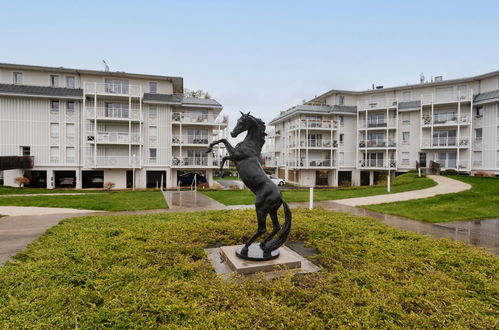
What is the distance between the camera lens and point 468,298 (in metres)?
3.92

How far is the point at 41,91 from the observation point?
86.9 feet

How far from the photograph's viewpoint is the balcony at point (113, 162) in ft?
89.8

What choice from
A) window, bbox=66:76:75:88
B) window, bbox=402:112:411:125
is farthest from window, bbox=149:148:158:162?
window, bbox=402:112:411:125

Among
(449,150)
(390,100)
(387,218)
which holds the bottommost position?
(387,218)

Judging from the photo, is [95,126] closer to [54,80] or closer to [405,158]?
[54,80]

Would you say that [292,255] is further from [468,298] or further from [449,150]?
[449,150]

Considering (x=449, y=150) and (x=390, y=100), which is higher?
(x=390, y=100)

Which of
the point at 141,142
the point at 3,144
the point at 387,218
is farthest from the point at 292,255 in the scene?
the point at 3,144

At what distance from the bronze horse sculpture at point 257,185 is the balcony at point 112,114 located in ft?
84.2

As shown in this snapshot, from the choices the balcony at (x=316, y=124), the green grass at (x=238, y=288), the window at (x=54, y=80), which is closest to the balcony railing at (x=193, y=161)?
the balcony at (x=316, y=124)

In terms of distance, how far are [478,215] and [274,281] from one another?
1149 cm

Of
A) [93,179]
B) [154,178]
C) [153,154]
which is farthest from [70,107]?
[154,178]

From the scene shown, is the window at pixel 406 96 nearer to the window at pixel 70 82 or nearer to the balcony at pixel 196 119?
the balcony at pixel 196 119

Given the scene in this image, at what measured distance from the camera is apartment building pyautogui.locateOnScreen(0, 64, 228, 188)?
87.8ft
